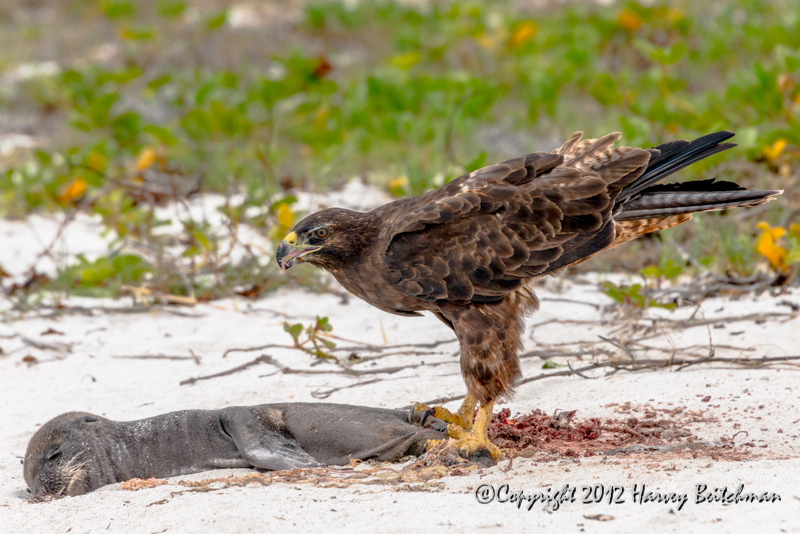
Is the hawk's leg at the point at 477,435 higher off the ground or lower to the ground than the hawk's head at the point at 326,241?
lower

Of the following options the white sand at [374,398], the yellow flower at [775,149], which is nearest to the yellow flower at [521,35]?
the yellow flower at [775,149]

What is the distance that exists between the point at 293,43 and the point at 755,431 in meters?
12.4

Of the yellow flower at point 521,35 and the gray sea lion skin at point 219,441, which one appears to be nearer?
the gray sea lion skin at point 219,441

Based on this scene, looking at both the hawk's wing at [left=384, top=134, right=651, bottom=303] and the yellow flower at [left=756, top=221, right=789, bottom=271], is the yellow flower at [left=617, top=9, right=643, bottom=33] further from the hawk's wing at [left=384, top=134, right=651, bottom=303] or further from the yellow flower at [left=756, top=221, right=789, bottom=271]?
the hawk's wing at [left=384, top=134, right=651, bottom=303]

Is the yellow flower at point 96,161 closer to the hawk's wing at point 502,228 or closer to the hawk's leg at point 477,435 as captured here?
the hawk's wing at point 502,228

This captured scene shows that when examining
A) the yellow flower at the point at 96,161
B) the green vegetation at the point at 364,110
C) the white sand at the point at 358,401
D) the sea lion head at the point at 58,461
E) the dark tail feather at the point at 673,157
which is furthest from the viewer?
the yellow flower at the point at 96,161

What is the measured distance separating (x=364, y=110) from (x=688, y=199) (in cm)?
566


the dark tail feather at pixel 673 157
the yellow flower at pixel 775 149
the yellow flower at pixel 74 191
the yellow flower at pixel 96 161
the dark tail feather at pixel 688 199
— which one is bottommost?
the dark tail feather at pixel 688 199

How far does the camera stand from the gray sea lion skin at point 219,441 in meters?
3.08

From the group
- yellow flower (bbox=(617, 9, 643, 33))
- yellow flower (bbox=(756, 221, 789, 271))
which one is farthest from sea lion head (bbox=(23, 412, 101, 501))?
yellow flower (bbox=(617, 9, 643, 33))

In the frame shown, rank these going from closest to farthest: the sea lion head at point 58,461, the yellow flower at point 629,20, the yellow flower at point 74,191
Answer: the sea lion head at point 58,461
the yellow flower at point 74,191
the yellow flower at point 629,20

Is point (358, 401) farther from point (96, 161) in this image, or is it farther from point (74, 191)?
point (96, 161)

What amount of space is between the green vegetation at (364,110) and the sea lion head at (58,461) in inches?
78.2

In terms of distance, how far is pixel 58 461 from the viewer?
3.05 meters
